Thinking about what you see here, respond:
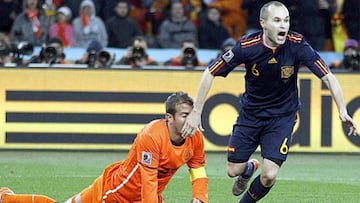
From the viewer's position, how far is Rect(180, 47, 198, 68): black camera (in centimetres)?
1631

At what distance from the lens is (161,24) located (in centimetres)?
1845

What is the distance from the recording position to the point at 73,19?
18406 millimetres

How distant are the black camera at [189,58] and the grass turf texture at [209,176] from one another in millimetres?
1589

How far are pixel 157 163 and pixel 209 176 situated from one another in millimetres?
4950

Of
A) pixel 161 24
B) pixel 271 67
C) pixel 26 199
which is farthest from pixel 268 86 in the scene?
pixel 161 24

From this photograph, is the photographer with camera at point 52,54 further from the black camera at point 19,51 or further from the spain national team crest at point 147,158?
the spain national team crest at point 147,158

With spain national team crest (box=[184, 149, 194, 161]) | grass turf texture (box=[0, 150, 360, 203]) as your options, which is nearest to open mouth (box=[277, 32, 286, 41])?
spain national team crest (box=[184, 149, 194, 161])

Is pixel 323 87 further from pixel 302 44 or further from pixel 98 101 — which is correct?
pixel 302 44

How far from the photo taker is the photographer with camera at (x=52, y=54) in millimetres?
15969

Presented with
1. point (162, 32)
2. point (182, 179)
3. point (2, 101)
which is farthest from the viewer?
point (162, 32)

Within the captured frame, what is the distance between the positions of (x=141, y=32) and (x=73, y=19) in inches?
48.7

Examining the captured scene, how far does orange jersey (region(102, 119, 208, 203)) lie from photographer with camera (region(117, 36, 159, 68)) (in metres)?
7.54

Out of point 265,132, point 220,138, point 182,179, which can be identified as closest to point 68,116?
point 220,138

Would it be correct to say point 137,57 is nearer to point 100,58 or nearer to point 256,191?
point 100,58
